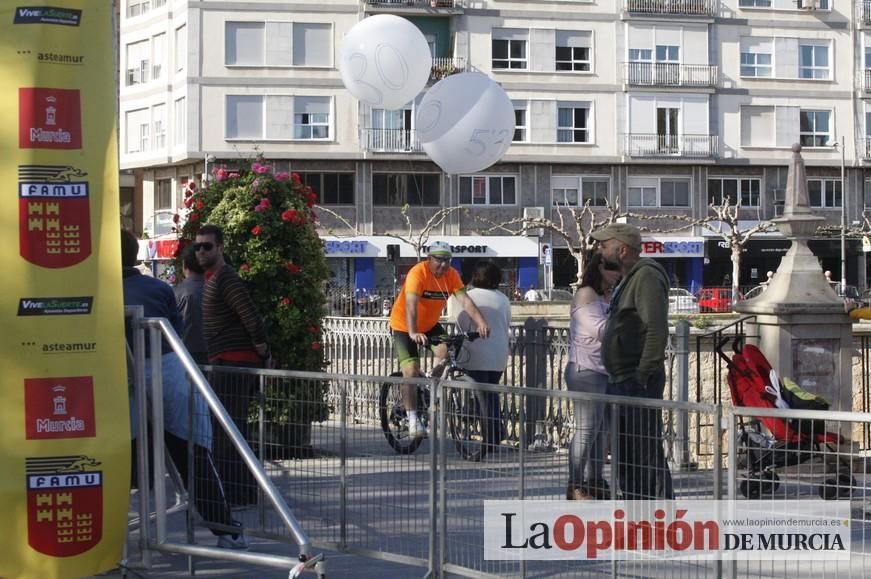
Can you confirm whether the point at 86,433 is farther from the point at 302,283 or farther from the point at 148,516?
the point at 302,283

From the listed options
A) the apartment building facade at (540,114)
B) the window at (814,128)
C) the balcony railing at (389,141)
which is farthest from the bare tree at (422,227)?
the window at (814,128)

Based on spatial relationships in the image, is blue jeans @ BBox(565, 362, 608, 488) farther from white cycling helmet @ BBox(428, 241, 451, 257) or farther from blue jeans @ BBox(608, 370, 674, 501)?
white cycling helmet @ BBox(428, 241, 451, 257)

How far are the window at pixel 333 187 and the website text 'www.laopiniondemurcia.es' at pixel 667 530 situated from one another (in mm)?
46162

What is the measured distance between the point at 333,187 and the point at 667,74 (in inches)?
561

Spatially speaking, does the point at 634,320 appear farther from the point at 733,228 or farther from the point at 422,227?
the point at 733,228

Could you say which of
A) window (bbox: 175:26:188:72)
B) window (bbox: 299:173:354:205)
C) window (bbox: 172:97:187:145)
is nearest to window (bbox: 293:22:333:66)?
window (bbox: 175:26:188:72)

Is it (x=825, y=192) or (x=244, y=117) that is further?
(x=825, y=192)

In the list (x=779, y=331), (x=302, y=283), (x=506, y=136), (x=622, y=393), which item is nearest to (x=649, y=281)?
(x=622, y=393)

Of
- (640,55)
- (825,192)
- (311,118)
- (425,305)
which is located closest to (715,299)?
(825,192)

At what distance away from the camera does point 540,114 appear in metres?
53.8

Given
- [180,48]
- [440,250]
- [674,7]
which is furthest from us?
[674,7]

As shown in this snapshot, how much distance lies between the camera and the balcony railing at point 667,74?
180 feet

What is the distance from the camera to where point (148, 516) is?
731cm

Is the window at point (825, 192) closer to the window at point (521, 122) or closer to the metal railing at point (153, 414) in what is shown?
the window at point (521, 122)
